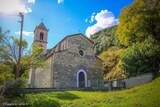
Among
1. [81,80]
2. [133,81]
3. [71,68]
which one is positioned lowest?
[133,81]

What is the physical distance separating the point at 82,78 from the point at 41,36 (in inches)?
681

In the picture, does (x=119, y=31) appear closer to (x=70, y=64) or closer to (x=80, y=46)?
(x=80, y=46)

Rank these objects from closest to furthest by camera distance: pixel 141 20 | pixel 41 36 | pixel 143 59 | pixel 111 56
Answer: pixel 143 59, pixel 141 20, pixel 41 36, pixel 111 56

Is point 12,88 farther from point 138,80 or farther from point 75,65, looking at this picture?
point 75,65

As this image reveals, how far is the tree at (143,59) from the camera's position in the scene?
20.8m

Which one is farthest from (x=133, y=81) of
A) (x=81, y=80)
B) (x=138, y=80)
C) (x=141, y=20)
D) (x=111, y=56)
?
(x=111, y=56)

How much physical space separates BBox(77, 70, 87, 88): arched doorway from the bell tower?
45.7ft

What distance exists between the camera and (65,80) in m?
26.1

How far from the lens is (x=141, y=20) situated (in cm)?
2586

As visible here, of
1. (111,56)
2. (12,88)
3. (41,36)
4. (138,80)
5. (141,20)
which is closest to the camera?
(12,88)

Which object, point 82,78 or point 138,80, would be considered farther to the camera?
point 82,78

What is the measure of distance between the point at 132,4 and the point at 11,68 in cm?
2123

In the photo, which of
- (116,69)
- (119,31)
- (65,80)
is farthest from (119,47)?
(65,80)

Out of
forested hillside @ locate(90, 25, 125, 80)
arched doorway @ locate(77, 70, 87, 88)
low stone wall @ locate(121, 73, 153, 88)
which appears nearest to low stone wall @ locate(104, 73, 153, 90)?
low stone wall @ locate(121, 73, 153, 88)
